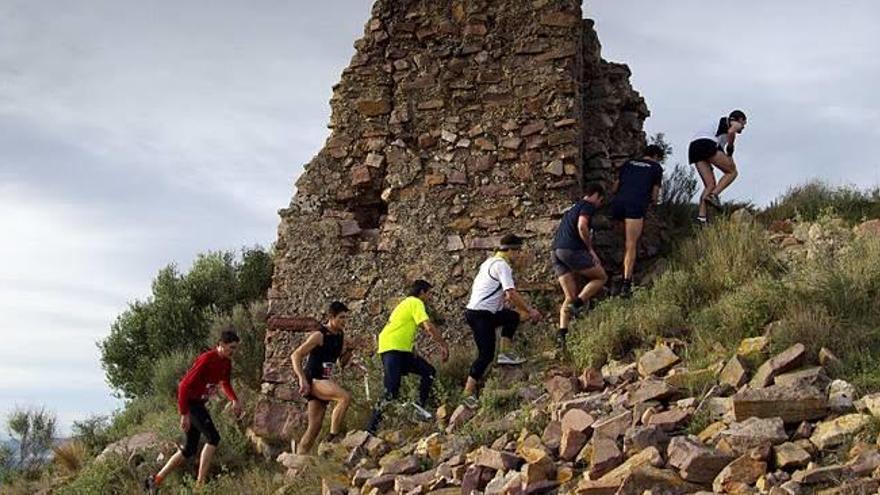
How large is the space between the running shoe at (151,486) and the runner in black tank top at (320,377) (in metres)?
1.40

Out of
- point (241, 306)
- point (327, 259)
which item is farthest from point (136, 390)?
point (327, 259)

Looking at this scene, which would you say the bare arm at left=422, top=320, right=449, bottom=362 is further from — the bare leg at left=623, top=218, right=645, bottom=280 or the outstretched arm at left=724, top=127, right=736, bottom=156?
the outstretched arm at left=724, top=127, right=736, bottom=156

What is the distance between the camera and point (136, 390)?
14.4m

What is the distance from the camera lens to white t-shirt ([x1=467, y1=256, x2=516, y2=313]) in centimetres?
895


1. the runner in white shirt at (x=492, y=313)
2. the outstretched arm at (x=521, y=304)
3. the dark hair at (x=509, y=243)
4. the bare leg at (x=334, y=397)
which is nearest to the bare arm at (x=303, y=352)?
the bare leg at (x=334, y=397)

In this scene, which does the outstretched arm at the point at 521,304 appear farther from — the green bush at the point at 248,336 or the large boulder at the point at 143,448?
the large boulder at the point at 143,448

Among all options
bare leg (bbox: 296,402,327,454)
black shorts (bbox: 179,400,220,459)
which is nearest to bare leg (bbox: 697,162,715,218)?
bare leg (bbox: 296,402,327,454)

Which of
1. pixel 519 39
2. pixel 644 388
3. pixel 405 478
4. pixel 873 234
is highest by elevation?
pixel 519 39

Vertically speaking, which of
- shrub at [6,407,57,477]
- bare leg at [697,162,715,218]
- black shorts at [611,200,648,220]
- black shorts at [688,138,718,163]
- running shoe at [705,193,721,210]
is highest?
black shorts at [688,138,718,163]

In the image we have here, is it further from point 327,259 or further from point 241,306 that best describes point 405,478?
point 241,306

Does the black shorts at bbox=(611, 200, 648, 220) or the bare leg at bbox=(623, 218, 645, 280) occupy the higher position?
the black shorts at bbox=(611, 200, 648, 220)

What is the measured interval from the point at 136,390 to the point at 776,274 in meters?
9.44

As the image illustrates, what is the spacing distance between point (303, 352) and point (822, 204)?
5.85 meters

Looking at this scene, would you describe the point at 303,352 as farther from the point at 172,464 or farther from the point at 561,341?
the point at 561,341
